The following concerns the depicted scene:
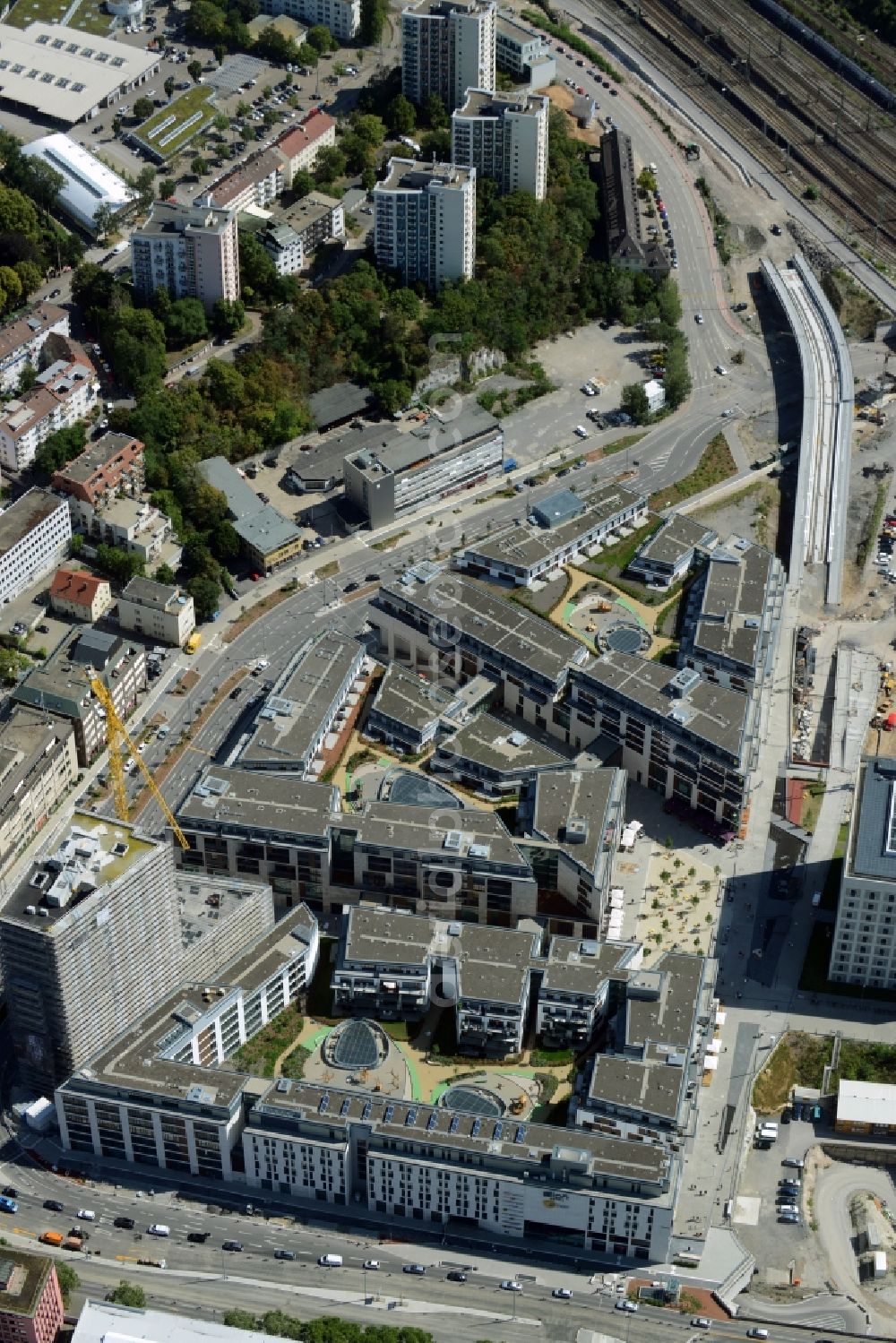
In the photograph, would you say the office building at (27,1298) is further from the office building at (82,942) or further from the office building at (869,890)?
the office building at (869,890)

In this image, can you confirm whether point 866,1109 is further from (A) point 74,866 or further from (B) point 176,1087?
(A) point 74,866

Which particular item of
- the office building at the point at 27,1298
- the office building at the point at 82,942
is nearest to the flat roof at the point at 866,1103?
the office building at the point at 82,942

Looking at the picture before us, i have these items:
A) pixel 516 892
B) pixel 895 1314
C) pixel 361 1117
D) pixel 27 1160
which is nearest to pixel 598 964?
pixel 516 892

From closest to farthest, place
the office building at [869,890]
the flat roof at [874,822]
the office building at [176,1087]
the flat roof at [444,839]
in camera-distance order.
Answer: the office building at [176,1087] < the office building at [869,890] < the flat roof at [874,822] < the flat roof at [444,839]

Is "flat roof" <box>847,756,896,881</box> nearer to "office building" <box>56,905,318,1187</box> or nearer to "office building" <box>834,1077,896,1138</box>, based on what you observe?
"office building" <box>834,1077,896,1138</box>

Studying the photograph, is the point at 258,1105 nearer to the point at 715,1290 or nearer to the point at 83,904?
the point at 83,904

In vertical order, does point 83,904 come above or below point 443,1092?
above

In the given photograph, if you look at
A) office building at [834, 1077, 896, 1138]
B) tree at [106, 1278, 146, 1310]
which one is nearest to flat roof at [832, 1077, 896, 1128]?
office building at [834, 1077, 896, 1138]
